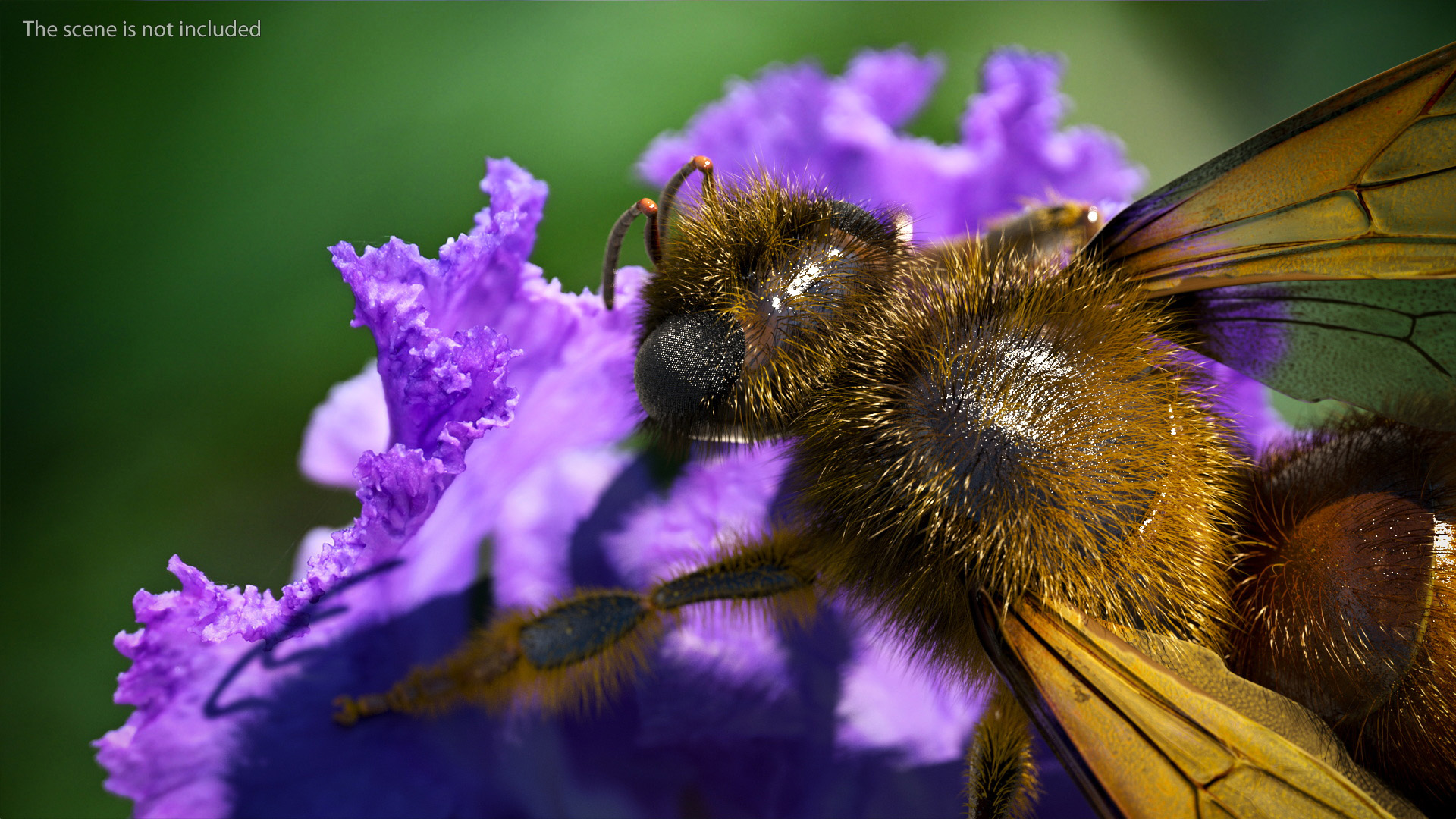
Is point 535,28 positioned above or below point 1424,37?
below

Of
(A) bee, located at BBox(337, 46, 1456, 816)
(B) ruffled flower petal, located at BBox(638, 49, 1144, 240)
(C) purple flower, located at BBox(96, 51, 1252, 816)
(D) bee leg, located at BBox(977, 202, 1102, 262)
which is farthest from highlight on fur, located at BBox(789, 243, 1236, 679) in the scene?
(B) ruffled flower petal, located at BBox(638, 49, 1144, 240)

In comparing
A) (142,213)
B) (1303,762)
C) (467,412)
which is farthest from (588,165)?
(1303,762)

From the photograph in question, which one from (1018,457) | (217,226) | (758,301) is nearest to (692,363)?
(758,301)

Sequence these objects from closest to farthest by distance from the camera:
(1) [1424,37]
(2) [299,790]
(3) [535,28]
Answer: (2) [299,790]
(3) [535,28]
(1) [1424,37]

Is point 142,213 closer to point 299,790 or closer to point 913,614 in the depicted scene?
point 299,790

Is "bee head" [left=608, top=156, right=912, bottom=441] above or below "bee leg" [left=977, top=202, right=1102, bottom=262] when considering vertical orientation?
below

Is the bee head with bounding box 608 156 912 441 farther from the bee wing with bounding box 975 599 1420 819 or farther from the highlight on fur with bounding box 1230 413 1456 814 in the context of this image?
the highlight on fur with bounding box 1230 413 1456 814
